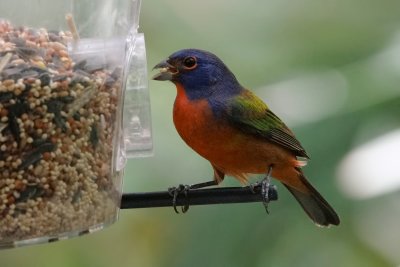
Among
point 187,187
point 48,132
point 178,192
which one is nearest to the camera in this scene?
point 48,132

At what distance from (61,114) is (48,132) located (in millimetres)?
85

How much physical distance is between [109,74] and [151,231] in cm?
178

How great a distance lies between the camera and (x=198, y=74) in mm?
4652

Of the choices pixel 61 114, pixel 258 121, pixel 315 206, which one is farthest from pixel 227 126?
pixel 61 114

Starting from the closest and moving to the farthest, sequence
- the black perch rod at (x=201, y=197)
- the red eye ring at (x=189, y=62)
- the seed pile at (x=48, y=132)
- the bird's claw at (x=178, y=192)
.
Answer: the seed pile at (x=48, y=132)
the black perch rod at (x=201, y=197)
the bird's claw at (x=178, y=192)
the red eye ring at (x=189, y=62)

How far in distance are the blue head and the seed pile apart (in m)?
0.97

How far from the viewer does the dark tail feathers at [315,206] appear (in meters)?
4.71

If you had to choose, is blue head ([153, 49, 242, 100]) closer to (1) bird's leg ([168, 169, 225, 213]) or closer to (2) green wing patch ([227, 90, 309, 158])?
(2) green wing patch ([227, 90, 309, 158])

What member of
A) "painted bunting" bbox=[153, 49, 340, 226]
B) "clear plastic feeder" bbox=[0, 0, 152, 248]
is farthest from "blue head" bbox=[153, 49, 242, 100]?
"clear plastic feeder" bbox=[0, 0, 152, 248]

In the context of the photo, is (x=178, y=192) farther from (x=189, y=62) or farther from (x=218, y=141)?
(x=189, y=62)

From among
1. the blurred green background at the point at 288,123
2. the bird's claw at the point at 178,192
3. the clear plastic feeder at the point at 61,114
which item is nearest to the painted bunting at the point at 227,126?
the blurred green background at the point at 288,123

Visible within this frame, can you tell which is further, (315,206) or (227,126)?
(315,206)

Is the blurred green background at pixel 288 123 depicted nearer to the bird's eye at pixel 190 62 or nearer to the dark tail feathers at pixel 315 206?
the dark tail feathers at pixel 315 206

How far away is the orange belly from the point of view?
14.6 ft
